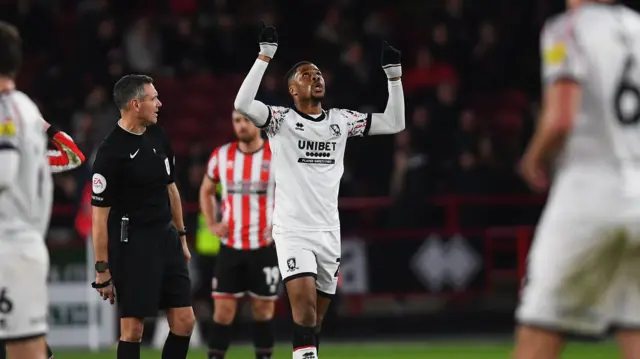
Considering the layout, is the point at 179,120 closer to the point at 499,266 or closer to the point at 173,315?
the point at 499,266

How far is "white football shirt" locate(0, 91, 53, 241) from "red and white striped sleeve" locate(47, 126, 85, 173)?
60.2 inches

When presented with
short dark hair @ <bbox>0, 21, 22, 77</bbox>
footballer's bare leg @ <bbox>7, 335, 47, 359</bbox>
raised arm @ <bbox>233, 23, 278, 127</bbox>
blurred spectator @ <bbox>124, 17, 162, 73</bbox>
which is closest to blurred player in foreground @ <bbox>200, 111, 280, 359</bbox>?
raised arm @ <bbox>233, 23, 278, 127</bbox>

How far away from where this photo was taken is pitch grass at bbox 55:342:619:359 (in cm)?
1312

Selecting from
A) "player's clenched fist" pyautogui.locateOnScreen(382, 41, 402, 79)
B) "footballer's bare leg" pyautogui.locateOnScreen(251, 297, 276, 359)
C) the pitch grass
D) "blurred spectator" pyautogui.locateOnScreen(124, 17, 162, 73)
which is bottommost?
the pitch grass

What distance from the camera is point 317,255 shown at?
871 centimetres

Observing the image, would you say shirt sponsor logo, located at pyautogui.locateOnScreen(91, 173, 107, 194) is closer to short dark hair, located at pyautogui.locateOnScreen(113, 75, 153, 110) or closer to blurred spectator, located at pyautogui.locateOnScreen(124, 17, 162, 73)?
short dark hair, located at pyautogui.locateOnScreen(113, 75, 153, 110)

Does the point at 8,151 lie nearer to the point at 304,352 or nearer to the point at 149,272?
the point at 149,272

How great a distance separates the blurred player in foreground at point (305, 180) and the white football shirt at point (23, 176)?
2.72 m

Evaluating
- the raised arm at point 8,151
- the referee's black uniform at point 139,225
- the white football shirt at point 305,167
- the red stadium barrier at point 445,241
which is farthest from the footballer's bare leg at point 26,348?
the red stadium barrier at point 445,241

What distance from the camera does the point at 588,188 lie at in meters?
5.32

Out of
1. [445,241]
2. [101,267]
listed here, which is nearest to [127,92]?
[101,267]

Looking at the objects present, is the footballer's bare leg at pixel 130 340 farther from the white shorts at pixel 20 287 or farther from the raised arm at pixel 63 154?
the white shorts at pixel 20 287

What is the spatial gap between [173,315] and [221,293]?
2.43 m

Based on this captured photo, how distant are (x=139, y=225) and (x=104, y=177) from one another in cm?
45
